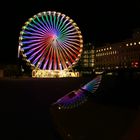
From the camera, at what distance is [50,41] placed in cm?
4619

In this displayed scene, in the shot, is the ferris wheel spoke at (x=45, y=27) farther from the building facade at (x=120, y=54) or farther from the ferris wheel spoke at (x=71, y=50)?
the building facade at (x=120, y=54)

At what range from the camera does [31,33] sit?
46.0m

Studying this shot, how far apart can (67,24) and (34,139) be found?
44.3 meters

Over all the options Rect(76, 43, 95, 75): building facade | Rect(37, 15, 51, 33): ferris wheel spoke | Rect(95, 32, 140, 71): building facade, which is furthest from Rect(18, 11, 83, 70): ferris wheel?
Rect(76, 43, 95, 75): building facade

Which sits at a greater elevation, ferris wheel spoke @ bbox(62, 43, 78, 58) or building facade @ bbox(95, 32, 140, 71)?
building facade @ bbox(95, 32, 140, 71)

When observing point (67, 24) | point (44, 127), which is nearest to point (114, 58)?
point (67, 24)

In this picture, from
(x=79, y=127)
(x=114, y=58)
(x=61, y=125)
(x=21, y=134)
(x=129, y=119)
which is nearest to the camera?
(x=129, y=119)

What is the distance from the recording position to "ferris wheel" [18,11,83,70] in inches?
1811

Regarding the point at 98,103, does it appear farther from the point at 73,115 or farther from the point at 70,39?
the point at 70,39

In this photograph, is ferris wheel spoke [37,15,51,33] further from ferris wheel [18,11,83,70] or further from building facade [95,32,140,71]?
building facade [95,32,140,71]

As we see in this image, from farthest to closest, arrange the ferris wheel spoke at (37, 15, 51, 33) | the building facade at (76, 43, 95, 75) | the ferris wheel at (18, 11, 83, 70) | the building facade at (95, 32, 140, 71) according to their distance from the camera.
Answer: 1. the building facade at (76, 43, 95, 75)
2. the building facade at (95, 32, 140, 71)
3. the ferris wheel spoke at (37, 15, 51, 33)
4. the ferris wheel at (18, 11, 83, 70)

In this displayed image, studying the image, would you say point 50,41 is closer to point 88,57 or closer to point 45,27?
point 45,27

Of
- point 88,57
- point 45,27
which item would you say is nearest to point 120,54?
point 88,57

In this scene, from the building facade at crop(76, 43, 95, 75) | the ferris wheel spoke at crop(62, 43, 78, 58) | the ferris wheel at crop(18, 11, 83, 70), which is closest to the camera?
the ferris wheel at crop(18, 11, 83, 70)
